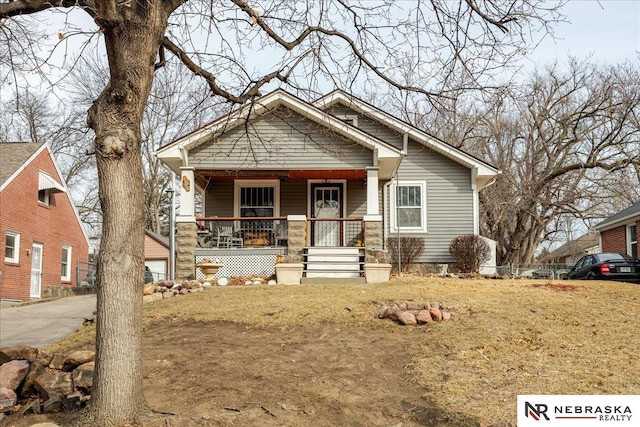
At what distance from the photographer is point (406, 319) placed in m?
8.68

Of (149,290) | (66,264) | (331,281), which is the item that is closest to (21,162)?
(66,264)

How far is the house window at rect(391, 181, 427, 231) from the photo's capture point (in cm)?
1850

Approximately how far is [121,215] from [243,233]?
11.9m

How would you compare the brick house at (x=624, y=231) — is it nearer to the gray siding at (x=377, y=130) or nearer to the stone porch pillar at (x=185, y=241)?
the gray siding at (x=377, y=130)

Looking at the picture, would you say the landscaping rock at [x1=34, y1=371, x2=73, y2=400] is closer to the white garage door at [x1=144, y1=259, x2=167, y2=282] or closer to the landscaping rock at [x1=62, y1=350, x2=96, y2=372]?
the landscaping rock at [x1=62, y1=350, x2=96, y2=372]

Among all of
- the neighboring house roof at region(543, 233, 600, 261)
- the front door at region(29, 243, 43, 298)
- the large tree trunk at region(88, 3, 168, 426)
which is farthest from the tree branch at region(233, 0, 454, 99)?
the neighboring house roof at region(543, 233, 600, 261)

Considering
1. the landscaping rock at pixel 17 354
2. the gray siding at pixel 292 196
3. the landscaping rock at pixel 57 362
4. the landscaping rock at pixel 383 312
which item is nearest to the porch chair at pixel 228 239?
the gray siding at pixel 292 196

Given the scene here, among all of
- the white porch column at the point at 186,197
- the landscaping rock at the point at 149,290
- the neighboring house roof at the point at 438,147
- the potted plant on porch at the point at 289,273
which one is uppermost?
the neighboring house roof at the point at 438,147

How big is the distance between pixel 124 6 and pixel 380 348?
505cm

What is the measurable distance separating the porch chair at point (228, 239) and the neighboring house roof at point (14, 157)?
353 inches

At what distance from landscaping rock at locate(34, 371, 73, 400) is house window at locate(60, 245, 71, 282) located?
21.8 meters

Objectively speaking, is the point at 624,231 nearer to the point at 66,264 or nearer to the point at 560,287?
the point at 560,287

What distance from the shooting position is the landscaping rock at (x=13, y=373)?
6.06 metres

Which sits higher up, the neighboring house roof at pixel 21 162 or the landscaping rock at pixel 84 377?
the neighboring house roof at pixel 21 162
